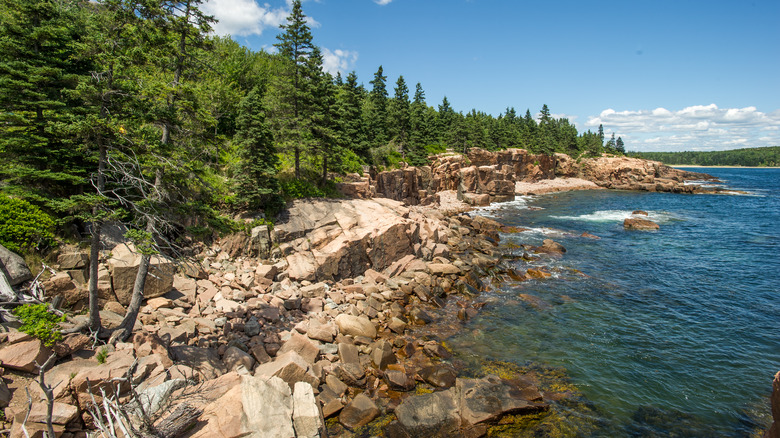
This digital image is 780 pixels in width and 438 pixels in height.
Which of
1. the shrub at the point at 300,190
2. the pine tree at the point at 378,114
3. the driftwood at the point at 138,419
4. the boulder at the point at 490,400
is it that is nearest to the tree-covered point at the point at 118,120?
the shrub at the point at 300,190

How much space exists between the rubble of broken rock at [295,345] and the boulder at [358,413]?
5 centimetres

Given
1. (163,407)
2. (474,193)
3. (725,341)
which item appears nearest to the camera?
(163,407)

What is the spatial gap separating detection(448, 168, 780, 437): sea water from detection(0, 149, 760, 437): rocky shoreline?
2100 millimetres

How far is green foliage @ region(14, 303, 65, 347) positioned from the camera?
998cm

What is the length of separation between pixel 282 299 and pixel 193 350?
602cm

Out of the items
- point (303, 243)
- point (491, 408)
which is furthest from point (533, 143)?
point (491, 408)

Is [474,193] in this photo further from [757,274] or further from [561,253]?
[757,274]

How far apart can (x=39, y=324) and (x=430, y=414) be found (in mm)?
12829

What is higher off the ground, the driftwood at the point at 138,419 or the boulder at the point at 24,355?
the boulder at the point at 24,355

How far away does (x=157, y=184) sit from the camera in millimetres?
12719

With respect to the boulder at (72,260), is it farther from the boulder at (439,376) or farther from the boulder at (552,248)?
the boulder at (552,248)

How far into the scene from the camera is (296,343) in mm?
14789

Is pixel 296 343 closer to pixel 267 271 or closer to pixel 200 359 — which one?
pixel 200 359

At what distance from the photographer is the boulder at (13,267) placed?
11.9 metres
